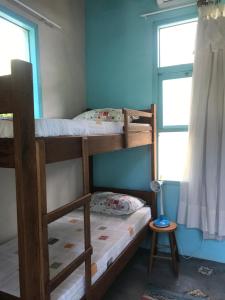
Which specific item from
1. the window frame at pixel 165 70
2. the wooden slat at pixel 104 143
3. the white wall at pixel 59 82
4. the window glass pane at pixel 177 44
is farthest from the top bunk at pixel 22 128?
the window glass pane at pixel 177 44

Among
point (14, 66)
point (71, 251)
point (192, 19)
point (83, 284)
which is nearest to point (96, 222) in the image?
point (71, 251)

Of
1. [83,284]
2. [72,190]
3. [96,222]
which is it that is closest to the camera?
[83,284]

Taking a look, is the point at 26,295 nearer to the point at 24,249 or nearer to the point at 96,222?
the point at 24,249

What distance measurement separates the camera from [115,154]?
3.20 m

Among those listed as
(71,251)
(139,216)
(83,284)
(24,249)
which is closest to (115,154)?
(139,216)

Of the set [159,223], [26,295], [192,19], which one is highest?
[192,19]

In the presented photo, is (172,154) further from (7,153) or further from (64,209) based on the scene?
(7,153)

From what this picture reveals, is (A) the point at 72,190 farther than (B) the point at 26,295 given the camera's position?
Yes

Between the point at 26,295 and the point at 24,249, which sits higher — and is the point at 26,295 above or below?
below

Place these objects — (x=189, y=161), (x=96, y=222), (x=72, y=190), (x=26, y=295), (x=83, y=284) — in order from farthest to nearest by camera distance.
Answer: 1. (x=72, y=190)
2. (x=189, y=161)
3. (x=96, y=222)
4. (x=83, y=284)
5. (x=26, y=295)

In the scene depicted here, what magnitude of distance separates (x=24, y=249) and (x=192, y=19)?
2755 millimetres

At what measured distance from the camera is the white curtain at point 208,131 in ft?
8.09

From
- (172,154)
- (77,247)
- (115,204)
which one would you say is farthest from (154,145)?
(77,247)

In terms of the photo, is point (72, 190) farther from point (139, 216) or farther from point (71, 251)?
point (71, 251)
